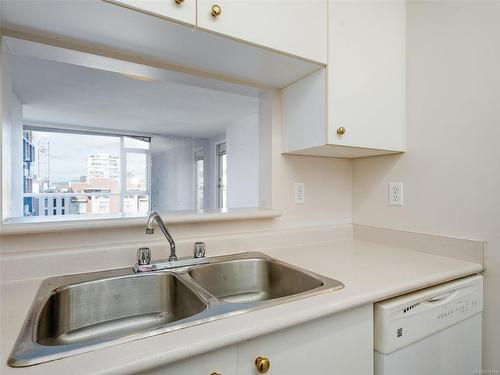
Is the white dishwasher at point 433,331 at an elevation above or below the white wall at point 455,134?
below

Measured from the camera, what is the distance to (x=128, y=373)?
521 millimetres

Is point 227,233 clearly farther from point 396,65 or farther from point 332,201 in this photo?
point 396,65

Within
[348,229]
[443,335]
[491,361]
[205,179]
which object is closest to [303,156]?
[348,229]

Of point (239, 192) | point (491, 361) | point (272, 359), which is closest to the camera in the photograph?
point (272, 359)

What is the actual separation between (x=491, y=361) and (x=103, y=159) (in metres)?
5.90

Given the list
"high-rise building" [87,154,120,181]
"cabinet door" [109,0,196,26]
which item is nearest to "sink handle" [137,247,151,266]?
"cabinet door" [109,0,196,26]

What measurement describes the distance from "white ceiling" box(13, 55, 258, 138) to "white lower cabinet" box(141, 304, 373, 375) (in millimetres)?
2680

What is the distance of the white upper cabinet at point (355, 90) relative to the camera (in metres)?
1.19

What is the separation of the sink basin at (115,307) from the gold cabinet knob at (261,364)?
0.72 ft

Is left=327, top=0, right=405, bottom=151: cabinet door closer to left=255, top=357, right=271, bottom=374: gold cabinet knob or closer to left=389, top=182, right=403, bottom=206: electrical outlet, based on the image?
left=389, top=182, right=403, bottom=206: electrical outlet

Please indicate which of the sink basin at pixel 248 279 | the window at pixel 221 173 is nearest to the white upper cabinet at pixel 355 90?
the sink basin at pixel 248 279

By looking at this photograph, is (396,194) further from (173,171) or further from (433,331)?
(173,171)

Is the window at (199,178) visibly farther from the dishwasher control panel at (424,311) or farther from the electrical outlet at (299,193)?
the dishwasher control panel at (424,311)

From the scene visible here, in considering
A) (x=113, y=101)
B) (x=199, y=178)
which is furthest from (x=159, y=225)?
(x=199, y=178)
